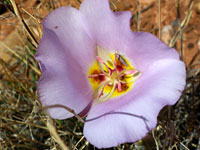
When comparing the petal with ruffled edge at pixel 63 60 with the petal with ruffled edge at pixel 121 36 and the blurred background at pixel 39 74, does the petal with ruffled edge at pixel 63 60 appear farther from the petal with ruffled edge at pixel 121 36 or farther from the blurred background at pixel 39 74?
the blurred background at pixel 39 74

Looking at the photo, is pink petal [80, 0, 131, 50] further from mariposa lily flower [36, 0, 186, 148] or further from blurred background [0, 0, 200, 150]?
blurred background [0, 0, 200, 150]

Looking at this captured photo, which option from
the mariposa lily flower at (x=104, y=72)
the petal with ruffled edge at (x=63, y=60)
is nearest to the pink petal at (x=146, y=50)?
the mariposa lily flower at (x=104, y=72)

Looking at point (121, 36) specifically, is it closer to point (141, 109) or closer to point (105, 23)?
point (105, 23)

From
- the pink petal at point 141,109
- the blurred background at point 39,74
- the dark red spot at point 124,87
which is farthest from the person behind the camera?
the blurred background at point 39,74

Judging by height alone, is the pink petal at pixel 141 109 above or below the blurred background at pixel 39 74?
above

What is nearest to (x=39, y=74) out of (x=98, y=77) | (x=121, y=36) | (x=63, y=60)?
(x=98, y=77)

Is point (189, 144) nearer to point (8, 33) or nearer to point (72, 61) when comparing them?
point (72, 61)

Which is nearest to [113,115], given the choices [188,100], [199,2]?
[188,100]

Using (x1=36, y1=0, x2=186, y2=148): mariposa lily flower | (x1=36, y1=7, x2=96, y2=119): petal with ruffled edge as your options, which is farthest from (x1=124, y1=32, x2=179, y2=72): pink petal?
(x1=36, y1=7, x2=96, y2=119): petal with ruffled edge
